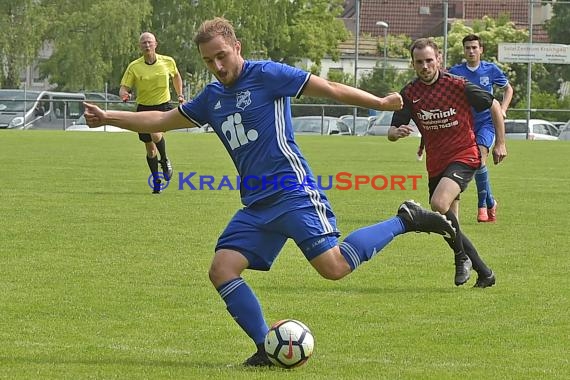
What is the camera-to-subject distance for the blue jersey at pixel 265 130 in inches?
249

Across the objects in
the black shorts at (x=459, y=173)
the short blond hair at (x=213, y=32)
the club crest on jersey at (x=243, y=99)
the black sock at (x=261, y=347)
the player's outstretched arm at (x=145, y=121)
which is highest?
the short blond hair at (x=213, y=32)

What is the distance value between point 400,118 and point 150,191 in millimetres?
8185

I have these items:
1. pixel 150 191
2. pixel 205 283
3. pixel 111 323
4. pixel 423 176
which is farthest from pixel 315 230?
pixel 423 176

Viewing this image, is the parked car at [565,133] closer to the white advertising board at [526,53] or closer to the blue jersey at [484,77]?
the white advertising board at [526,53]

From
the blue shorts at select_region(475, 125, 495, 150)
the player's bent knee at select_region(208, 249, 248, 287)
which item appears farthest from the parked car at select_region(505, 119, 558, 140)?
the player's bent knee at select_region(208, 249, 248, 287)

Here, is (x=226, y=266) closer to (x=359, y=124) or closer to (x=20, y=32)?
(x=359, y=124)

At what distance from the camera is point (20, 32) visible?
158 ft

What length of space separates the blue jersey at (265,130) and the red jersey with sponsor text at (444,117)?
295 cm

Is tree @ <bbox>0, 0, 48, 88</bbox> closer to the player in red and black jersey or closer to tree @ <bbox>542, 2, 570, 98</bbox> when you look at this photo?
tree @ <bbox>542, 2, 570, 98</bbox>

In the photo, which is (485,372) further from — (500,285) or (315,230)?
(500,285)

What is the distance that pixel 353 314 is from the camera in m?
7.61

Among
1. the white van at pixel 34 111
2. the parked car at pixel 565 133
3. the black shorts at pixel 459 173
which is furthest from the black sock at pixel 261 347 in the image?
the white van at pixel 34 111

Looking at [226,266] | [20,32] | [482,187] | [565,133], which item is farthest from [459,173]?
[20,32]

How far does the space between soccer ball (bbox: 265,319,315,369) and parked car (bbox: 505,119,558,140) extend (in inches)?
1485
